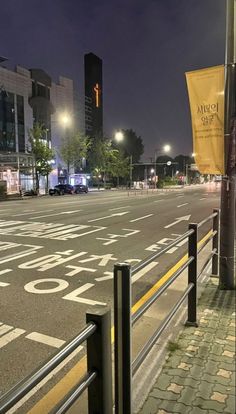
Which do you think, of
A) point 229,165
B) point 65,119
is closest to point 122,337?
point 229,165

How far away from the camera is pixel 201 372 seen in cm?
344

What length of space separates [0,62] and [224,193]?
5823 cm

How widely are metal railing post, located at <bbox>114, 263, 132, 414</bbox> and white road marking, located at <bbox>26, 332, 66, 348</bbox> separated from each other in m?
1.85

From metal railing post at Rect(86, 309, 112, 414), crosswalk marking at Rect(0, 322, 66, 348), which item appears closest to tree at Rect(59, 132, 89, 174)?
crosswalk marking at Rect(0, 322, 66, 348)

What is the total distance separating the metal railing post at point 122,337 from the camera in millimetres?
2361

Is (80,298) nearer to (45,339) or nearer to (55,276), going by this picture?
(55,276)

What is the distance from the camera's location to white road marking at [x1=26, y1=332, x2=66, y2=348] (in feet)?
13.7

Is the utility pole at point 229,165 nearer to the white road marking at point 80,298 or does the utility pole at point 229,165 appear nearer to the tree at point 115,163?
the white road marking at point 80,298

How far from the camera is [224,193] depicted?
5.61 metres

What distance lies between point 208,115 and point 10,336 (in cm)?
397

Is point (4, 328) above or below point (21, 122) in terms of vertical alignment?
below

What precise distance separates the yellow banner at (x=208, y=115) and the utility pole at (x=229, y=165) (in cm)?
8

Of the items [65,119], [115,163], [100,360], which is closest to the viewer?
[100,360]

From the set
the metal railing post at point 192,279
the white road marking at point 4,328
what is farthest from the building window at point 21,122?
the metal railing post at point 192,279
